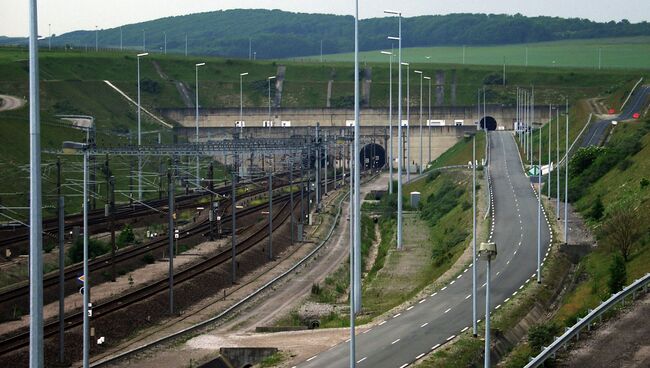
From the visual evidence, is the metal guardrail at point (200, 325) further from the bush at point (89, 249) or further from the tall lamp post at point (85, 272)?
the bush at point (89, 249)

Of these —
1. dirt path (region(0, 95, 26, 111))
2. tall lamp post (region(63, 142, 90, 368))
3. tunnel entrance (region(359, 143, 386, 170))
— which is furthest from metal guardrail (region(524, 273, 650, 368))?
tunnel entrance (region(359, 143, 386, 170))

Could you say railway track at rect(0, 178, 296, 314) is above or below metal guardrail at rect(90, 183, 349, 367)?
above

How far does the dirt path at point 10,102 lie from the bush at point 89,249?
51.0m

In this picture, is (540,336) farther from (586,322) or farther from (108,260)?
(108,260)

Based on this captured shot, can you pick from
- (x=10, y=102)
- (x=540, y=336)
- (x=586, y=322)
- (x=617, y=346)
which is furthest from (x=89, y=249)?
(x=10, y=102)

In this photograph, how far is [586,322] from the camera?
3450 centimetres

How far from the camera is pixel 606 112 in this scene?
406ft

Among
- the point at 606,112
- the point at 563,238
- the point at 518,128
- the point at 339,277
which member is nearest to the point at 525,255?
the point at 563,238

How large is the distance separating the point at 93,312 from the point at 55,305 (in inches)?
162

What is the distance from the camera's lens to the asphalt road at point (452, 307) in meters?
38.8

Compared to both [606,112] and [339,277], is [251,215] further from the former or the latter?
[606,112]

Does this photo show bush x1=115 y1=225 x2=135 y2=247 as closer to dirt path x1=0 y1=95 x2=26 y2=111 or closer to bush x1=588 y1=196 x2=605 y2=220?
bush x1=588 y1=196 x2=605 y2=220

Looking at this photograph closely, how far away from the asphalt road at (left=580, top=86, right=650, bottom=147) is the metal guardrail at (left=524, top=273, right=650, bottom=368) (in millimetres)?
60245

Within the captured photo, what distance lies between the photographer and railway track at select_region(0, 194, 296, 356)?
40938 mm
